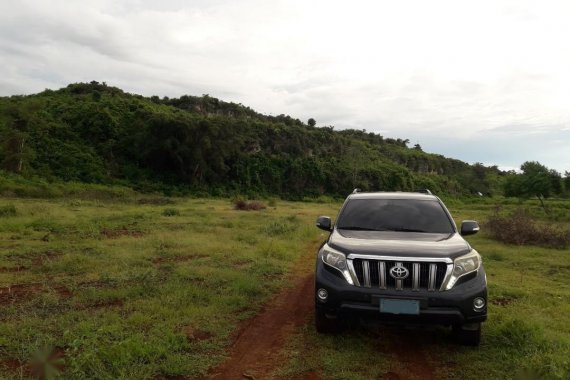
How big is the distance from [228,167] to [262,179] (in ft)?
26.4

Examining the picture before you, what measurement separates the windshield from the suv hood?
8.9 inches

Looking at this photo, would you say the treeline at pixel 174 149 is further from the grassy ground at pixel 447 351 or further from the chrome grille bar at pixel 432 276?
the chrome grille bar at pixel 432 276

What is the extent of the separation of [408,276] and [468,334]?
115cm

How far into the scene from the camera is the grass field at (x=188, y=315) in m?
4.54

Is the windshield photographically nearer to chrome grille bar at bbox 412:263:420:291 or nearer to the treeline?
chrome grille bar at bbox 412:263:420:291

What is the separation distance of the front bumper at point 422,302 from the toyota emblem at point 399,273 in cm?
15

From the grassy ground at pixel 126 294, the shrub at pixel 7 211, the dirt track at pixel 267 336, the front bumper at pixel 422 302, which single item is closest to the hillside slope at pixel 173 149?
the shrub at pixel 7 211

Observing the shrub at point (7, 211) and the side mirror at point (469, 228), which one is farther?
the shrub at point (7, 211)

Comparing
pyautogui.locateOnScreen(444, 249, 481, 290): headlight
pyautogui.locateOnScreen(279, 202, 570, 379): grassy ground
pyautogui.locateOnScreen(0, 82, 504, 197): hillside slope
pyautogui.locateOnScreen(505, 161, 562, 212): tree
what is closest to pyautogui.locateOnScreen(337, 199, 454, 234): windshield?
pyautogui.locateOnScreen(444, 249, 481, 290): headlight

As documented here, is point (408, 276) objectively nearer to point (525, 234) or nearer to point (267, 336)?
point (267, 336)

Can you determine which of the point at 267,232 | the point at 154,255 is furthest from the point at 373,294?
the point at 267,232

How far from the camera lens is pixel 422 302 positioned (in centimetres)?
461

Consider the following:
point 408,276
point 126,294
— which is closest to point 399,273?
point 408,276

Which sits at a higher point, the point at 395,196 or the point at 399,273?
the point at 395,196
